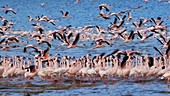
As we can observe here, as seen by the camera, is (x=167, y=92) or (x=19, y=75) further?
(x=19, y=75)

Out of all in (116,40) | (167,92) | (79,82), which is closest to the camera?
(167,92)

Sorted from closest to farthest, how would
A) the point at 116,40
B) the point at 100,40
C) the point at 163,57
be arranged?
the point at 163,57 → the point at 100,40 → the point at 116,40

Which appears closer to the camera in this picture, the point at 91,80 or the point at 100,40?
the point at 91,80

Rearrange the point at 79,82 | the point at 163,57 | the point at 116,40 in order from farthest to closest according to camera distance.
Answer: the point at 116,40 < the point at 163,57 < the point at 79,82

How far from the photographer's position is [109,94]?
1073 inches

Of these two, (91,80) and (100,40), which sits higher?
(100,40)

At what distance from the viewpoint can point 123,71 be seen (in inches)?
1203

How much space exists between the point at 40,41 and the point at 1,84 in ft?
48.1

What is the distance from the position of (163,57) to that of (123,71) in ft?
8.00

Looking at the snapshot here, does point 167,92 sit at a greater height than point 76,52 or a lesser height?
lesser

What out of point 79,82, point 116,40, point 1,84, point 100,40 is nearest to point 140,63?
point 79,82

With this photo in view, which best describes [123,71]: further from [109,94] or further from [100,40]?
[100,40]

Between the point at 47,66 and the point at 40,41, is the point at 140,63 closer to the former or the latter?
the point at 47,66

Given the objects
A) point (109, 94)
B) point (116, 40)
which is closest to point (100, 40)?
point (116, 40)
